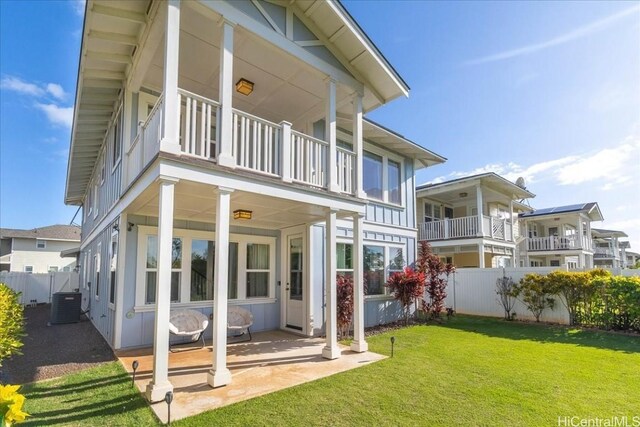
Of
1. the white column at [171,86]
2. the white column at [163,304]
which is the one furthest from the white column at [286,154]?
the white column at [163,304]

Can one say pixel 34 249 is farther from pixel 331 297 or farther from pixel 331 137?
pixel 331 137

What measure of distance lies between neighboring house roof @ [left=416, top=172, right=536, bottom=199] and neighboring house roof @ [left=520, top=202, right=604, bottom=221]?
23.0 feet

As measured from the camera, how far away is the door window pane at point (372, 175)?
10688 millimetres

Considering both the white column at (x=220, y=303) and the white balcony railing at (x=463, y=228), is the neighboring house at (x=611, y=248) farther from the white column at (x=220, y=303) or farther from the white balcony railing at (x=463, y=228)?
the white column at (x=220, y=303)

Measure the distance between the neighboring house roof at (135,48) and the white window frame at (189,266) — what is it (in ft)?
10.8

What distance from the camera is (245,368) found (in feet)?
19.0

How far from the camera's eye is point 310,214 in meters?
7.43

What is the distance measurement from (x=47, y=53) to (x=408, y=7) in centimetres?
1393

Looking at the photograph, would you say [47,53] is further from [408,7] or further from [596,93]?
[596,93]

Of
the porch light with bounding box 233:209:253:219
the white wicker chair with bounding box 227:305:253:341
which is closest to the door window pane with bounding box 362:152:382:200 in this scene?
the porch light with bounding box 233:209:253:219

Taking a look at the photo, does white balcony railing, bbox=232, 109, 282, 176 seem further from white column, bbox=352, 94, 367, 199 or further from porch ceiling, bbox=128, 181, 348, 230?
A: white column, bbox=352, 94, 367, 199

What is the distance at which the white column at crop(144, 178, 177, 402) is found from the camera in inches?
168

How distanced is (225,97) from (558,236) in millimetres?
27211

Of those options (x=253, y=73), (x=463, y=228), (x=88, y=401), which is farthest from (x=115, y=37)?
(x=463, y=228)
